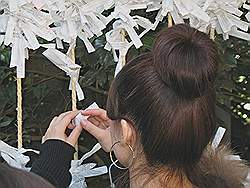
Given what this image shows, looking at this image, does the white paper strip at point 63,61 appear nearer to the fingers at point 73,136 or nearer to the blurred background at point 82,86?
the fingers at point 73,136

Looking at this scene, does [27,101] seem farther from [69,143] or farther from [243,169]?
[243,169]

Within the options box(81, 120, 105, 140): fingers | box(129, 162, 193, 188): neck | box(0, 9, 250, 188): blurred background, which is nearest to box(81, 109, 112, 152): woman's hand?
box(81, 120, 105, 140): fingers

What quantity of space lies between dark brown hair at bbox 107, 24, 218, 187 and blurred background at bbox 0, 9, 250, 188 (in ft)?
1.15

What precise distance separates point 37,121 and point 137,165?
0.55 meters

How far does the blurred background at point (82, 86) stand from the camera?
5.17 feet

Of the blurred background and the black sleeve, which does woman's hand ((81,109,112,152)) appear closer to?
the black sleeve

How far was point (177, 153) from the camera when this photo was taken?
1.16 metres

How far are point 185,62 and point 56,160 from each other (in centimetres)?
31

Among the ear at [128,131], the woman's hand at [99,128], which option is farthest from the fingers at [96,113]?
the ear at [128,131]

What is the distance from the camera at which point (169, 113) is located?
3.72 ft

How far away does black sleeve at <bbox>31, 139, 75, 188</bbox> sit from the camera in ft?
4.13

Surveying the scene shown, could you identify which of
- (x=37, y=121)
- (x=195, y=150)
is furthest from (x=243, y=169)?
(x=37, y=121)

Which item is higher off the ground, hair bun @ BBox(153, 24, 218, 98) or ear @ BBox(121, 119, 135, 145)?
hair bun @ BBox(153, 24, 218, 98)

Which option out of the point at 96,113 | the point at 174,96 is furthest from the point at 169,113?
the point at 96,113
